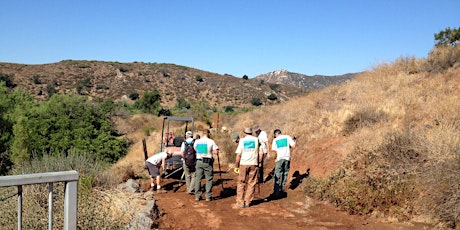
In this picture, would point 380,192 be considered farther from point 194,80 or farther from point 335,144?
point 194,80

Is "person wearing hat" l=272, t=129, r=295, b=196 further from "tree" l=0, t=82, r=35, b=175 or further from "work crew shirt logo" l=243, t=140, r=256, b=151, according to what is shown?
"tree" l=0, t=82, r=35, b=175

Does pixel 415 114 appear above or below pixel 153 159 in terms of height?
above

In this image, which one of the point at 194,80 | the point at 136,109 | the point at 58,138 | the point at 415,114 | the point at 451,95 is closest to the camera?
the point at 415,114

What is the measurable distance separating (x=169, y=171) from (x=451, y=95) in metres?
10.6

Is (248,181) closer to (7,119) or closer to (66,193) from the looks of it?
(66,193)

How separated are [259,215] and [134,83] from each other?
192ft

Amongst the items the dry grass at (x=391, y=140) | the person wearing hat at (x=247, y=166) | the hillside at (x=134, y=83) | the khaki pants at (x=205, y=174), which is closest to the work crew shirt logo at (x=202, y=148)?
the khaki pants at (x=205, y=174)

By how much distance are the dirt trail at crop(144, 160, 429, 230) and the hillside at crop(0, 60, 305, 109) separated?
48504 mm

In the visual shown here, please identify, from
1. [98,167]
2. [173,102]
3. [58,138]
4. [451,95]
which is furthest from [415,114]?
[173,102]

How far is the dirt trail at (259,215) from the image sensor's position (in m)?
8.14

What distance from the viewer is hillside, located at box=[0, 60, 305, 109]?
59.2 m

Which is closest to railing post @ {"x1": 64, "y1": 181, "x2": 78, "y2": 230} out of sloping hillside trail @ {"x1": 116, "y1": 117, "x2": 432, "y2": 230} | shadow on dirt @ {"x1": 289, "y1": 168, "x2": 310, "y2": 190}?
sloping hillside trail @ {"x1": 116, "y1": 117, "x2": 432, "y2": 230}

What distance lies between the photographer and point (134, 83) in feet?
212

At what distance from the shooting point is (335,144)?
13.2 metres
